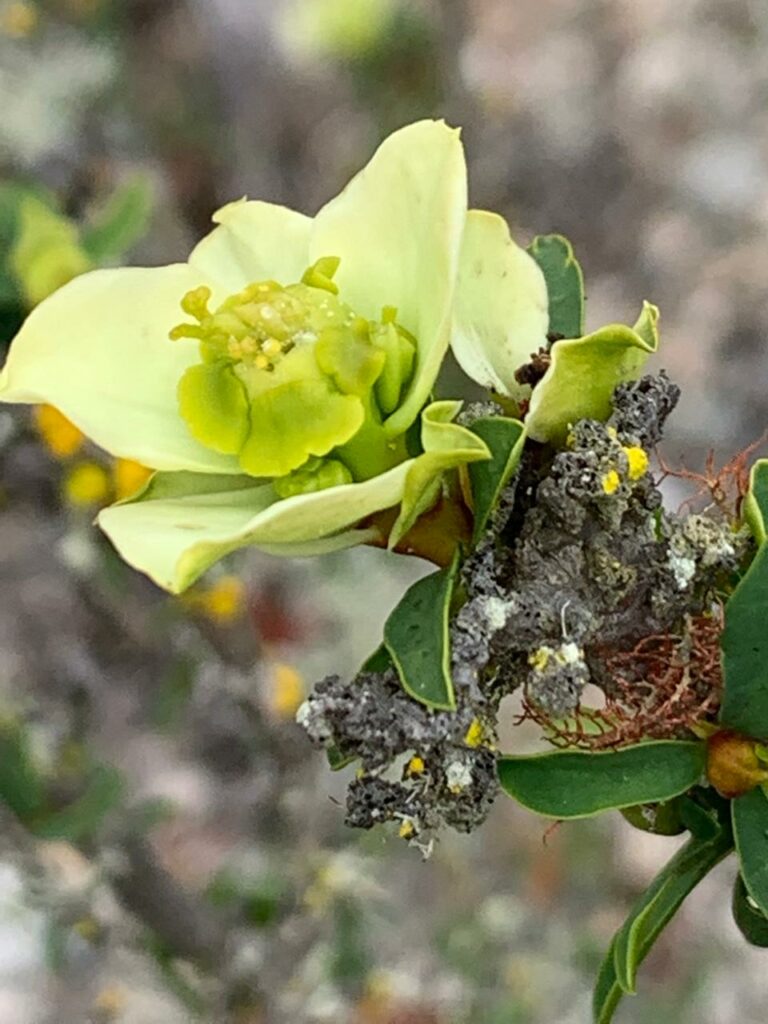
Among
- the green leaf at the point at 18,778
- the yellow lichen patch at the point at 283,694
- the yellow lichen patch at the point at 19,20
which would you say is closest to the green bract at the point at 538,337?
the green leaf at the point at 18,778

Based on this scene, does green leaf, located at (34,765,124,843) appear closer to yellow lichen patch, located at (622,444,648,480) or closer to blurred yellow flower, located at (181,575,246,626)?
blurred yellow flower, located at (181,575,246,626)

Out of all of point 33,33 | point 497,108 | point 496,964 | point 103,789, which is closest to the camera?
point 103,789

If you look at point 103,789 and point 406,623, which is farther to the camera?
point 103,789

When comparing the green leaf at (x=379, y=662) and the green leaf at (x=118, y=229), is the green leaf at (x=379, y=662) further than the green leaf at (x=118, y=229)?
No

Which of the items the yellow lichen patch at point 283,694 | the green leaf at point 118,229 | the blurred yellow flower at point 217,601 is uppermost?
the green leaf at point 118,229

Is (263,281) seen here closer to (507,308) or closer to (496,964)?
(507,308)

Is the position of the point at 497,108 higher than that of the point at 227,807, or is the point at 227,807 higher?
the point at 497,108

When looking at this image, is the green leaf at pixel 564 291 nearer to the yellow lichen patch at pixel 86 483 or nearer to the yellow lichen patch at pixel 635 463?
the yellow lichen patch at pixel 635 463

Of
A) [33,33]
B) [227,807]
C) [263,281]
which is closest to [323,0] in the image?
[33,33]

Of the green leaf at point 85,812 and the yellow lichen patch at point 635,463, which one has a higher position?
the yellow lichen patch at point 635,463
